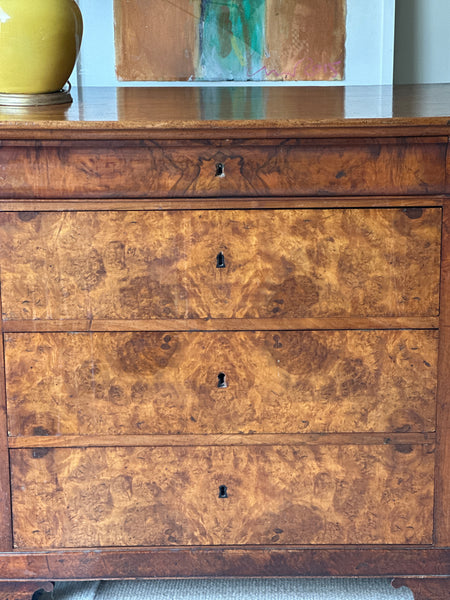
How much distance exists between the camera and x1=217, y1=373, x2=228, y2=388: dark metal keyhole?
151 cm

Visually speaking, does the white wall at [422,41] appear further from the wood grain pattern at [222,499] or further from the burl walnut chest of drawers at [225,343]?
the wood grain pattern at [222,499]

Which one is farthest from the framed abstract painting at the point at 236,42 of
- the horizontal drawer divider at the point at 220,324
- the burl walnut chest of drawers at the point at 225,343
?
the horizontal drawer divider at the point at 220,324

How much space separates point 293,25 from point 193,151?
837 millimetres

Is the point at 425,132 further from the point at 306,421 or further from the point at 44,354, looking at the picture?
the point at 44,354

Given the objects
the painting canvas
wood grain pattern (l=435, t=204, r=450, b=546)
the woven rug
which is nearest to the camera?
wood grain pattern (l=435, t=204, r=450, b=546)

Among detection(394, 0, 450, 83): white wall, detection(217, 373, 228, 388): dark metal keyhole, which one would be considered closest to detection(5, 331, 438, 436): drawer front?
detection(217, 373, 228, 388): dark metal keyhole

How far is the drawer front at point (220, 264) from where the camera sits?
1444 millimetres

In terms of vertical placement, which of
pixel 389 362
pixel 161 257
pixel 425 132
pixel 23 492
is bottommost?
pixel 23 492

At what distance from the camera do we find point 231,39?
2062 mm

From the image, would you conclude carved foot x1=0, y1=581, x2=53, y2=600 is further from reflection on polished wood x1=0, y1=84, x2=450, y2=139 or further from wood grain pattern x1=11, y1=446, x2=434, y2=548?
reflection on polished wood x1=0, y1=84, x2=450, y2=139

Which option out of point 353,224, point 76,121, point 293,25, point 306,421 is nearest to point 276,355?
point 306,421

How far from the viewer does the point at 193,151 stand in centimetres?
140

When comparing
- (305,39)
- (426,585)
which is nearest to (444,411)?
(426,585)

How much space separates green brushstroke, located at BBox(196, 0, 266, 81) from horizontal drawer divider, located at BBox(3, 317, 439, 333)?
2.94 ft
